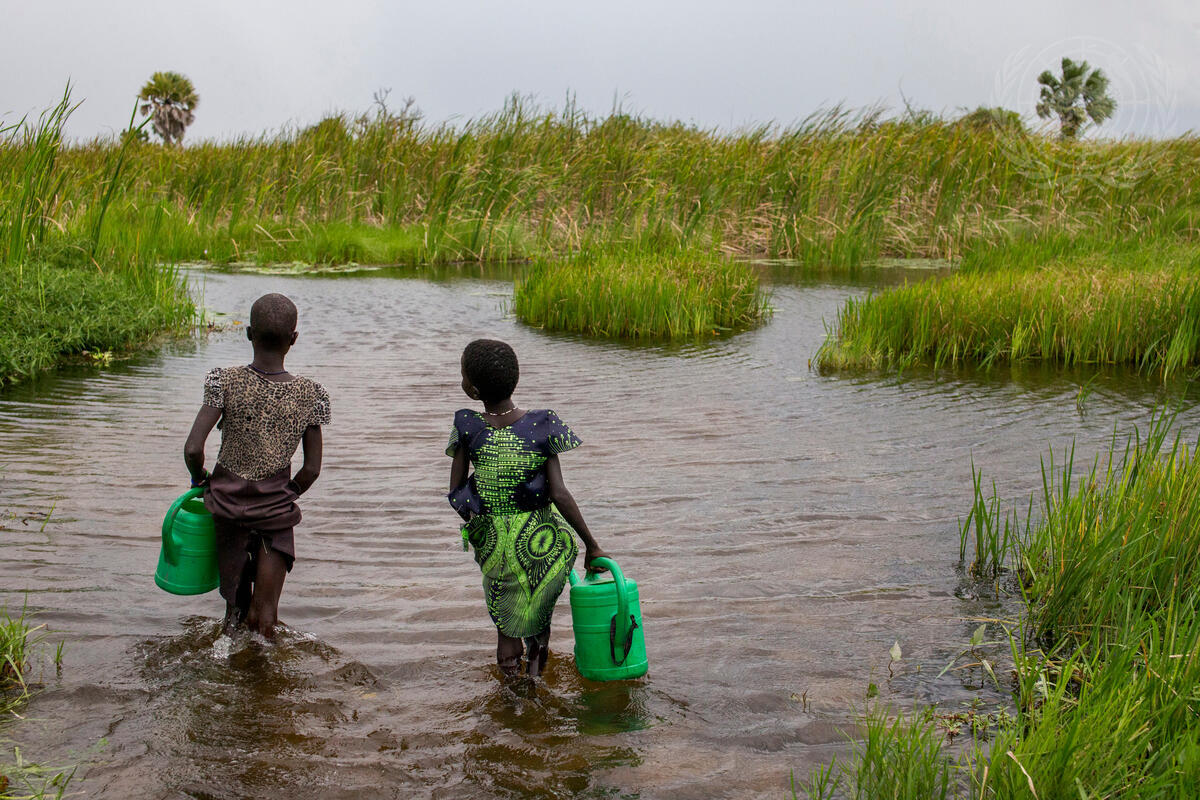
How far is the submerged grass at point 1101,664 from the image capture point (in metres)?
2.35

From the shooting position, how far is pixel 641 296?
35.0 feet

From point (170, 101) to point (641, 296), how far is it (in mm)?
35785

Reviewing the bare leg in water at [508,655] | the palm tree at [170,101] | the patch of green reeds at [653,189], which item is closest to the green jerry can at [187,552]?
the bare leg in water at [508,655]

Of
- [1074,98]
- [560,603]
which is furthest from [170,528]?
[1074,98]

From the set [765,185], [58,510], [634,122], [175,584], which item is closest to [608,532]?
[175,584]

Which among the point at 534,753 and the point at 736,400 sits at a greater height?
the point at 736,400

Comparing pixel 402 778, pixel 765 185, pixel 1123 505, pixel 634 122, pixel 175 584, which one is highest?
pixel 634 122

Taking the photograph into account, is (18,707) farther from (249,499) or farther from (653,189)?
(653,189)

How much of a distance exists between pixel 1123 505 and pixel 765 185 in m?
14.3

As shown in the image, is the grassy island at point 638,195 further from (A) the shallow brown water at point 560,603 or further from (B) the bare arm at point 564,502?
(B) the bare arm at point 564,502

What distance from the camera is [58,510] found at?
4.84 meters

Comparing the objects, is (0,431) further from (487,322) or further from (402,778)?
(487,322)

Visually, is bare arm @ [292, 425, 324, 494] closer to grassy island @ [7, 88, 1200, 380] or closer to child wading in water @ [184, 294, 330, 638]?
child wading in water @ [184, 294, 330, 638]

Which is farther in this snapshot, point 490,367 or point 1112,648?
point 490,367
